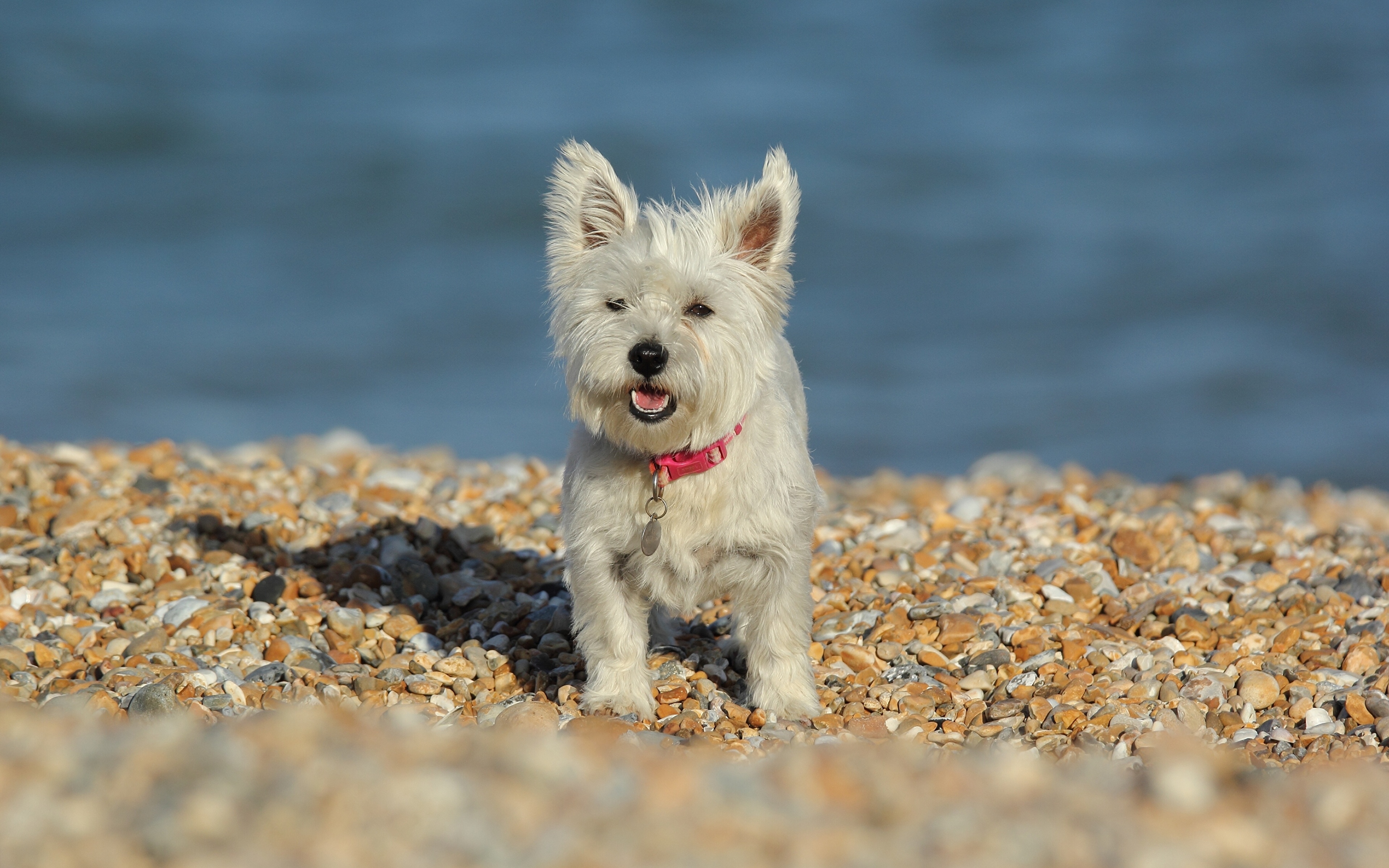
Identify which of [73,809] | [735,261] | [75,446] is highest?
[735,261]

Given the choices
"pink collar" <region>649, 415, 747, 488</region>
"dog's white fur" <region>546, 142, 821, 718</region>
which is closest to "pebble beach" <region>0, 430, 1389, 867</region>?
"dog's white fur" <region>546, 142, 821, 718</region>

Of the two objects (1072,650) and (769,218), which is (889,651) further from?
(769,218)

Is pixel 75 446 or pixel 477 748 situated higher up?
pixel 477 748

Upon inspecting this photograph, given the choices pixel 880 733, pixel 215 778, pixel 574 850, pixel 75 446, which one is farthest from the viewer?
pixel 75 446

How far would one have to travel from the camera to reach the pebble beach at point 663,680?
2.49 m

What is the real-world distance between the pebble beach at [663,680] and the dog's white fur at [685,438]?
0.33 meters

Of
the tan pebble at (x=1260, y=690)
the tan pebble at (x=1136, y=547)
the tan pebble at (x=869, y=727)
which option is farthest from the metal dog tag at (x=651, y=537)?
the tan pebble at (x=1136, y=547)

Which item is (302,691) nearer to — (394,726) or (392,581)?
(392,581)

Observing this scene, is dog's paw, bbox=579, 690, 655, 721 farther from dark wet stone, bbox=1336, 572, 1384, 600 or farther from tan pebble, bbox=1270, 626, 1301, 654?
dark wet stone, bbox=1336, 572, 1384, 600

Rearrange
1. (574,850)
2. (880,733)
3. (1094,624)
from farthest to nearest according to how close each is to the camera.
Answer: (1094,624)
(880,733)
(574,850)

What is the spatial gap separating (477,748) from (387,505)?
15.1ft

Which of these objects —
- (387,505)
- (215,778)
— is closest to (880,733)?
(215,778)

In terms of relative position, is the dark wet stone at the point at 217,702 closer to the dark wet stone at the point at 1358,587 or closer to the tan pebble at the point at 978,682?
the tan pebble at the point at 978,682

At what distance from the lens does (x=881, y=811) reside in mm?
2586
